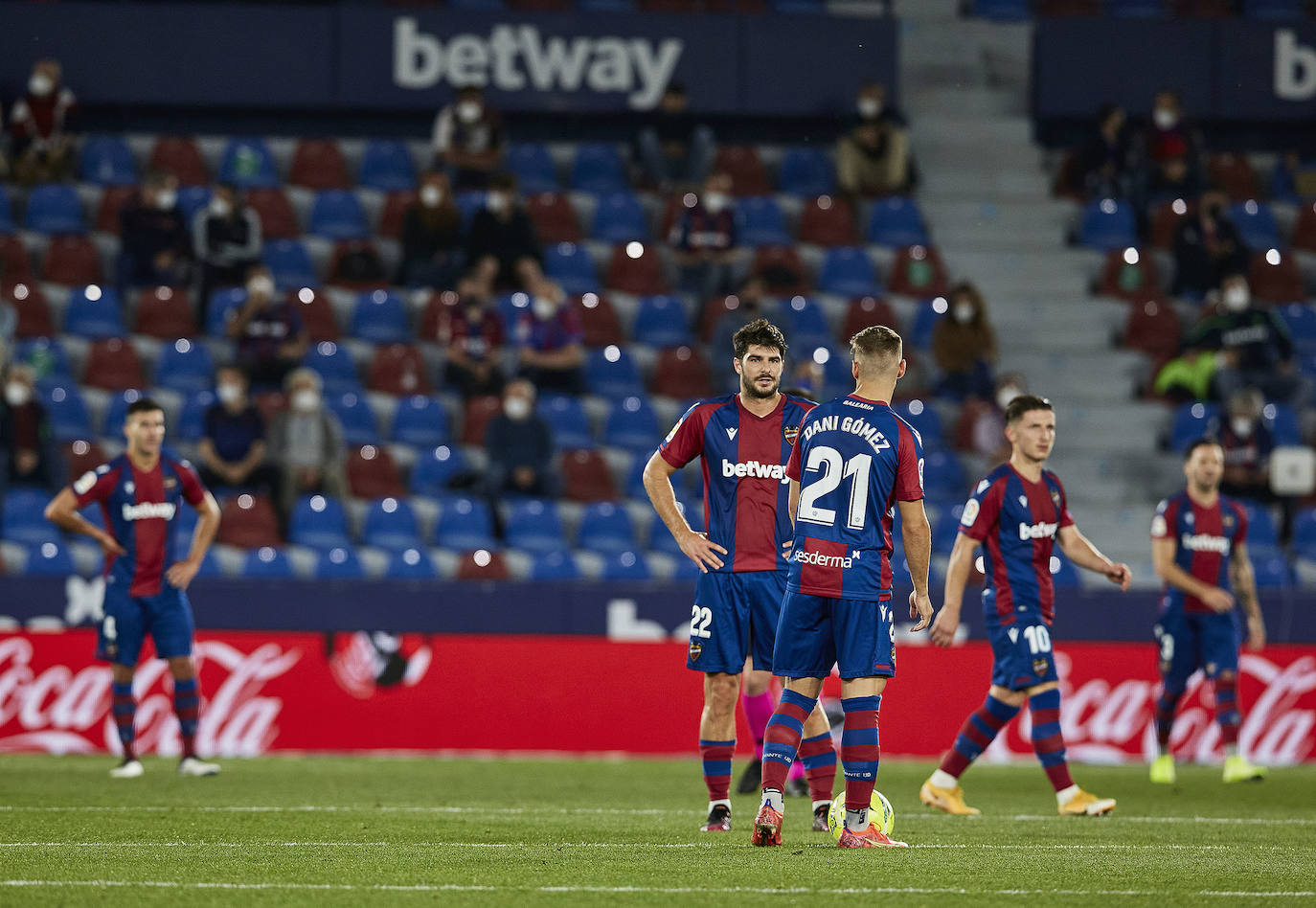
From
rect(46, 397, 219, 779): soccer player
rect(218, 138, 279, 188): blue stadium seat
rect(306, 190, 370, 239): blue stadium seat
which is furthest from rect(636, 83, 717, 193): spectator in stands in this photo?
rect(46, 397, 219, 779): soccer player

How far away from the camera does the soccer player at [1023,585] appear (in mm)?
10062

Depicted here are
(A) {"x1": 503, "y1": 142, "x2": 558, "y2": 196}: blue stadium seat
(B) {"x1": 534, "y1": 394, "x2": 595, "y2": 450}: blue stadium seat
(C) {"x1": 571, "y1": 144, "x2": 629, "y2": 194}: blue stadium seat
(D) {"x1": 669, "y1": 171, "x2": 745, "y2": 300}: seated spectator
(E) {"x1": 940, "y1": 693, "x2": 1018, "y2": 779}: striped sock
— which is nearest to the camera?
(E) {"x1": 940, "y1": 693, "x2": 1018, "y2": 779}: striped sock

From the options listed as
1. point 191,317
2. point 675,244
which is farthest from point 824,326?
point 191,317

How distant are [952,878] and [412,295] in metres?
13.4

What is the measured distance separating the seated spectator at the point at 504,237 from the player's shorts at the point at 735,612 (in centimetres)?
1116

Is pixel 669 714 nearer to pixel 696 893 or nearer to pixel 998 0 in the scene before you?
pixel 696 893

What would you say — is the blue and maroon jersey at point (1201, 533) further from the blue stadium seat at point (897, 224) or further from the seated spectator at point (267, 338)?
the seated spectator at point (267, 338)

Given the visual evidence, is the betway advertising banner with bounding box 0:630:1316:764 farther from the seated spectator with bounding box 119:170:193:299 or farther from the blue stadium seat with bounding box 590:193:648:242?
the blue stadium seat with bounding box 590:193:648:242

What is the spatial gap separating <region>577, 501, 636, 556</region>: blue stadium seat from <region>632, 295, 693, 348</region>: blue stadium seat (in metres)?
3.01

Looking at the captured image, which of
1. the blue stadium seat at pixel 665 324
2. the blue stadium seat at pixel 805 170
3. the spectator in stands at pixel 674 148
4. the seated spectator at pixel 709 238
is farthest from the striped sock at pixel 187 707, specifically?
the blue stadium seat at pixel 805 170

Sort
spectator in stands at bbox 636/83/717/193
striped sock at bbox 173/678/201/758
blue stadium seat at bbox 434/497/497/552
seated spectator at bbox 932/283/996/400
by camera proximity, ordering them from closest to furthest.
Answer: striped sock at bbox 173/678/201/758 < blue stadium seat at bbox 434/497/497/552 < seated spectator at bbox 932/283/996/400 < spectator in stands at bbox 636/83/717/193

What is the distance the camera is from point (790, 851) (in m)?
7.57

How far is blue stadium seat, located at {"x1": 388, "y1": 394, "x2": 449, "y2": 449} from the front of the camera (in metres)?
18.1

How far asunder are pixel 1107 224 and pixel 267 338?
10.3m
